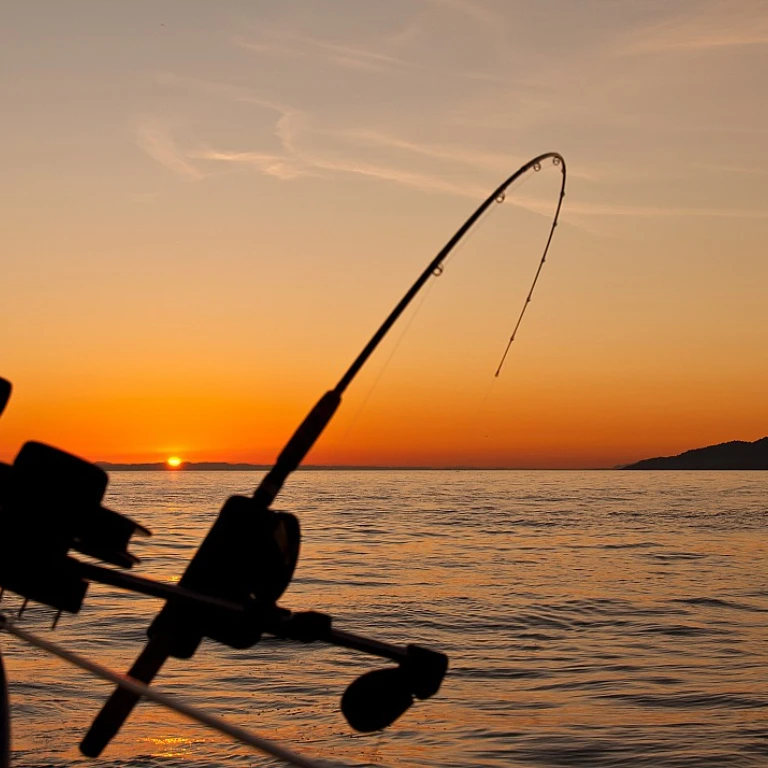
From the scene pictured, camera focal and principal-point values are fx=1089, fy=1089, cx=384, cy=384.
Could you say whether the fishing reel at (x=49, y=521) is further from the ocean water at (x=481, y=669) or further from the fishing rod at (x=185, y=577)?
the ocean water at (x=481, y=669)

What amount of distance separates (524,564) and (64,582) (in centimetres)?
2876

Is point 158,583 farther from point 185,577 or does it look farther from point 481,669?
point 481,669

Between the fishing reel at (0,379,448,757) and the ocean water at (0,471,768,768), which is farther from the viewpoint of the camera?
the ocean water at (0,471,768,768)

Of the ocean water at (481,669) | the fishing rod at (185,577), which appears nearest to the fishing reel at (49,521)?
the fishing rod at (185,577)

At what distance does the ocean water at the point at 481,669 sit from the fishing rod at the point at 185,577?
7428 millimetres

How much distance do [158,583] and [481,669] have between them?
1274 centimetres

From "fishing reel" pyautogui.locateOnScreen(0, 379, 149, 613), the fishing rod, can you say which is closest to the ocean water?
the fishing rod

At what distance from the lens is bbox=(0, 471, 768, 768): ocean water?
1026 centimetres

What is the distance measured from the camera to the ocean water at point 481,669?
33.7 ft

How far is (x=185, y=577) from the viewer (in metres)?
2.57

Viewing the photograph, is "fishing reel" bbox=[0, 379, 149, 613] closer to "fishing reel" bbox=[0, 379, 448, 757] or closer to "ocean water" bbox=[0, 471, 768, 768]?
"fishing reel" bbox=[0, 379, 448, 757]

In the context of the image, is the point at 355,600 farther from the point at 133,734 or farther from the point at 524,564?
the point at 133,734

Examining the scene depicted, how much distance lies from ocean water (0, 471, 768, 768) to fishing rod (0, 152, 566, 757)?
7428 millimetres

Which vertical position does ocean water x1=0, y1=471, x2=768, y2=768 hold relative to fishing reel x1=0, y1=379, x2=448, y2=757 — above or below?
below
